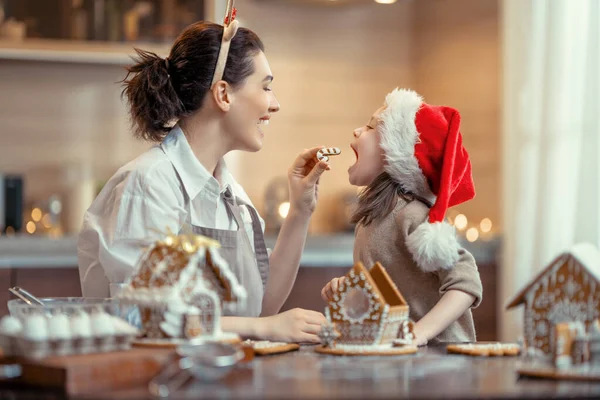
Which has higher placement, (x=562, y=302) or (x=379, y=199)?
(x=379, y=199)

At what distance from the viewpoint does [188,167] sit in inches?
78.8

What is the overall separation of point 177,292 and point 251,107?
2.89 feet

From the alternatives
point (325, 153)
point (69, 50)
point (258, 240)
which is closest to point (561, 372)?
point (325, 153)

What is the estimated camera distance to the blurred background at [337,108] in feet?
11.7

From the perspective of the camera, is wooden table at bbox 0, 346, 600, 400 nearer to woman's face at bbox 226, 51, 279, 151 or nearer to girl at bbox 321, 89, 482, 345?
girl at bbox 321, 89, 482, 345

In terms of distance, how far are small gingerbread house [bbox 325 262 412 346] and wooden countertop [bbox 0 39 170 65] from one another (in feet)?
8.98

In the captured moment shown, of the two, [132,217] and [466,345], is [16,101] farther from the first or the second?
[466,345]

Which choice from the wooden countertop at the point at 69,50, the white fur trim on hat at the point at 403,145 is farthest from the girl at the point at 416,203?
the wooden countertop at the point at 69,50

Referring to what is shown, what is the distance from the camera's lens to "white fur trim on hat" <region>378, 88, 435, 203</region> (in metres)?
1.99

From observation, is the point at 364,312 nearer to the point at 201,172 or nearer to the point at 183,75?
the point at 201,172

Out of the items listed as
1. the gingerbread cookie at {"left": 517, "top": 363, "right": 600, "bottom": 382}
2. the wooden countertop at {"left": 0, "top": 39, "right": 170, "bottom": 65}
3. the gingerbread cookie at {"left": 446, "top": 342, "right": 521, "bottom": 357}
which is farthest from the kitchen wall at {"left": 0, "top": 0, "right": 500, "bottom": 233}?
the gingerbread cookie at {"left": 517, "top": 363, "right": 600, "bottom": 382}

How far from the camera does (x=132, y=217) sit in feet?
5.96

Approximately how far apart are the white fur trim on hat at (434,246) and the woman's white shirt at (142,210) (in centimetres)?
46

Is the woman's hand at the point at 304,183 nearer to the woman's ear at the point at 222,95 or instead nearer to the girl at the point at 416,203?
the girl at the point at 416,203
